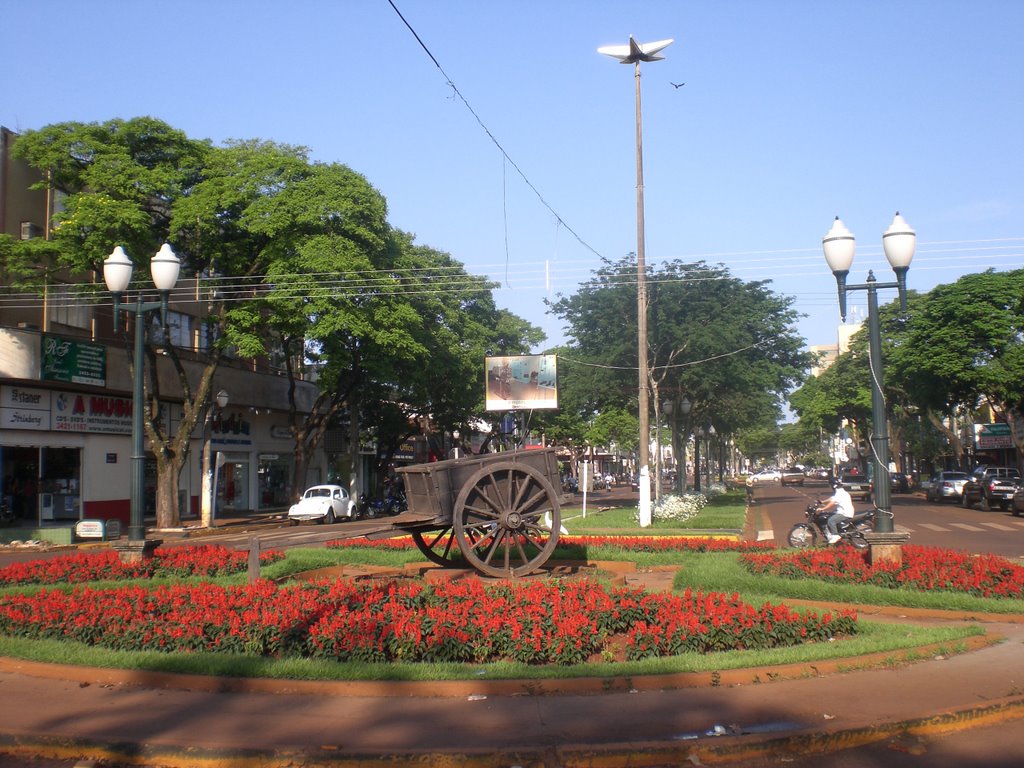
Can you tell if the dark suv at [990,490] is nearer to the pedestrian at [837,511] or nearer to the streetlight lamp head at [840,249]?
the pedestrian at [837,511]

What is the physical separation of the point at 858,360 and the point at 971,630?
54200 mm

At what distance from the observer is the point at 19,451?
31.7m

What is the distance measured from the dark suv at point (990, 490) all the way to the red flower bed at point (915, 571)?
2671 centimetres

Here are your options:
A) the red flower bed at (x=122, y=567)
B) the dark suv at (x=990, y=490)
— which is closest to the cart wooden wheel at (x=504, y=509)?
the red flower bed at (x=122, y=567)

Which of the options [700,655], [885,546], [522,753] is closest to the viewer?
[522,753]

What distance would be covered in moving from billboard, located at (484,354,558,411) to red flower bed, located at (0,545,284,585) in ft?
67.4

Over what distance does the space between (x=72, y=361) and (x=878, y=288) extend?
2696cm

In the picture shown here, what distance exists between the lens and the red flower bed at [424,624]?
27.6 ft

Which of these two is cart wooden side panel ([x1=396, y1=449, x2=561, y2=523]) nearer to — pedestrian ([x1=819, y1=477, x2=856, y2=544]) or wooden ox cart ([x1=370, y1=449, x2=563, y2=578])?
wooden ox cart ([x1=370, y1=449, x2=563, y2=578])

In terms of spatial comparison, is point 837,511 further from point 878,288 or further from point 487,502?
point 487,502

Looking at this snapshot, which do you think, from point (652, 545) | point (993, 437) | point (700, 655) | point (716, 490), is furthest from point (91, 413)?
point (993, 437)

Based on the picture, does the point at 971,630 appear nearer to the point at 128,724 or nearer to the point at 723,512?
the point at 128,724

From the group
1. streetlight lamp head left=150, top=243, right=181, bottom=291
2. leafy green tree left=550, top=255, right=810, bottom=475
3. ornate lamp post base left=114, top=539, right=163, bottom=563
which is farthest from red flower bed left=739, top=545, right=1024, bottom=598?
leafy green tree left=550, top=255, right=810, bottom=475

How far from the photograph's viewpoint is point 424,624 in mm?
8648
